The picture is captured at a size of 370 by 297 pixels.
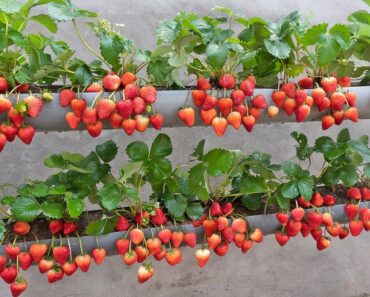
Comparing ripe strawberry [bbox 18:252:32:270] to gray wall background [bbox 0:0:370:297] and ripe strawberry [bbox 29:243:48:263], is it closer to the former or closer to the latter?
ripe strawberry [bbox 29:243:48:263]

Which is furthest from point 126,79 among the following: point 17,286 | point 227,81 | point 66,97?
point 17,286

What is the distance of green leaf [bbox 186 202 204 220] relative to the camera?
1.39 metres

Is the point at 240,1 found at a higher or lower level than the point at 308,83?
lower

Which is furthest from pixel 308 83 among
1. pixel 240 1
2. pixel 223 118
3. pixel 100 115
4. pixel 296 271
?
pixel 296 271

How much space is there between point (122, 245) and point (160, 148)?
0.94 ft

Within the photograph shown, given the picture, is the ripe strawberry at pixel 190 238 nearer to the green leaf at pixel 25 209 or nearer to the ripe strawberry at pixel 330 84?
the green leaf at pixel 25 209

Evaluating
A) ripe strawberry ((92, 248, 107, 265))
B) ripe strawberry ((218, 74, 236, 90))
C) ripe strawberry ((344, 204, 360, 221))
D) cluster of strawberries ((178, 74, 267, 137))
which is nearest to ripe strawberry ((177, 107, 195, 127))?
cluster of strawberries ((178, 74, 267, 137))

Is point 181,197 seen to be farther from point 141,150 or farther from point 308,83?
point 308,83

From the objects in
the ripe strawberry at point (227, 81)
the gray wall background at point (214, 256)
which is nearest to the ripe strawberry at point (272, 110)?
the ripe strawberry at point (227, 81)

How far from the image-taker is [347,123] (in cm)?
259

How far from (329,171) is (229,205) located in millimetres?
389

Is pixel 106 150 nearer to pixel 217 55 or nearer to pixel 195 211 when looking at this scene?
pixel 195 211

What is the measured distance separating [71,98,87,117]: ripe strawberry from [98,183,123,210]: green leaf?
226 mm

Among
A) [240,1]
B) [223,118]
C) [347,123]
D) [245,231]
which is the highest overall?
[223,118]
